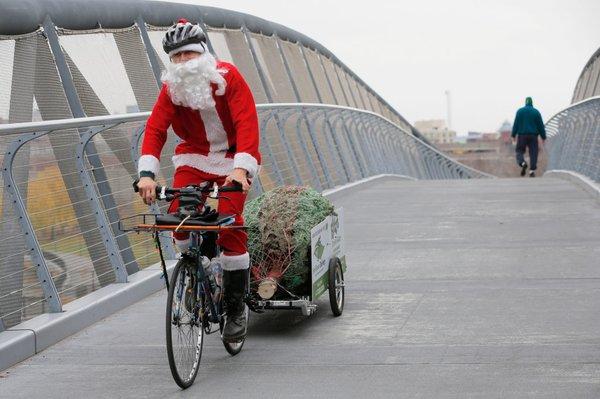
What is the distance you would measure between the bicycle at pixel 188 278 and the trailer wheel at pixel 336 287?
1.41 metres

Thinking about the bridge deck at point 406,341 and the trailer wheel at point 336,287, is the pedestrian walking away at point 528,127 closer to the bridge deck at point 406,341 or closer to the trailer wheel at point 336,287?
the bridge deck at point 406,341

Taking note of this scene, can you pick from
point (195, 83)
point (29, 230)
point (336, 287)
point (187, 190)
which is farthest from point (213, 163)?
point (336, 287)

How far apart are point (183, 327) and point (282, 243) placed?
1.42 meters

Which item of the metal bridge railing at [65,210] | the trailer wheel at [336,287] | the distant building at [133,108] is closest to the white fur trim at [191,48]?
the metal bridge railing at [65,210]

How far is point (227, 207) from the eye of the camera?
6.42 meters

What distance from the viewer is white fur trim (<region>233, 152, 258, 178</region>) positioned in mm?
6258

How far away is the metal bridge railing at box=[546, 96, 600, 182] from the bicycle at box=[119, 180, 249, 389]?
1193 centimetres

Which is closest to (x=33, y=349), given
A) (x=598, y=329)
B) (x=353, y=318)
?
(x=353, y=318)

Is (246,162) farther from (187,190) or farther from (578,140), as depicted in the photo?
(578,140)

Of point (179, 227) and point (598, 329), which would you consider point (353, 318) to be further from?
point (179, 227)

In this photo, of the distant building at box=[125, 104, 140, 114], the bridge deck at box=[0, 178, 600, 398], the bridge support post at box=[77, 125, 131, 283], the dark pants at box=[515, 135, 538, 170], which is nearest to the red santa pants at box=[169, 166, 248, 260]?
the bridge deck at box=[0, 178, 600, 398]

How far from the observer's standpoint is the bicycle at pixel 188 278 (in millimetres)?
5898

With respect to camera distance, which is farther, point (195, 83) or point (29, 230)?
point (29, 230)

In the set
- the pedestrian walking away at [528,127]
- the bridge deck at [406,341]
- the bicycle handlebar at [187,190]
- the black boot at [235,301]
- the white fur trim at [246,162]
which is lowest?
the pedestrian walking away at [528,127]
